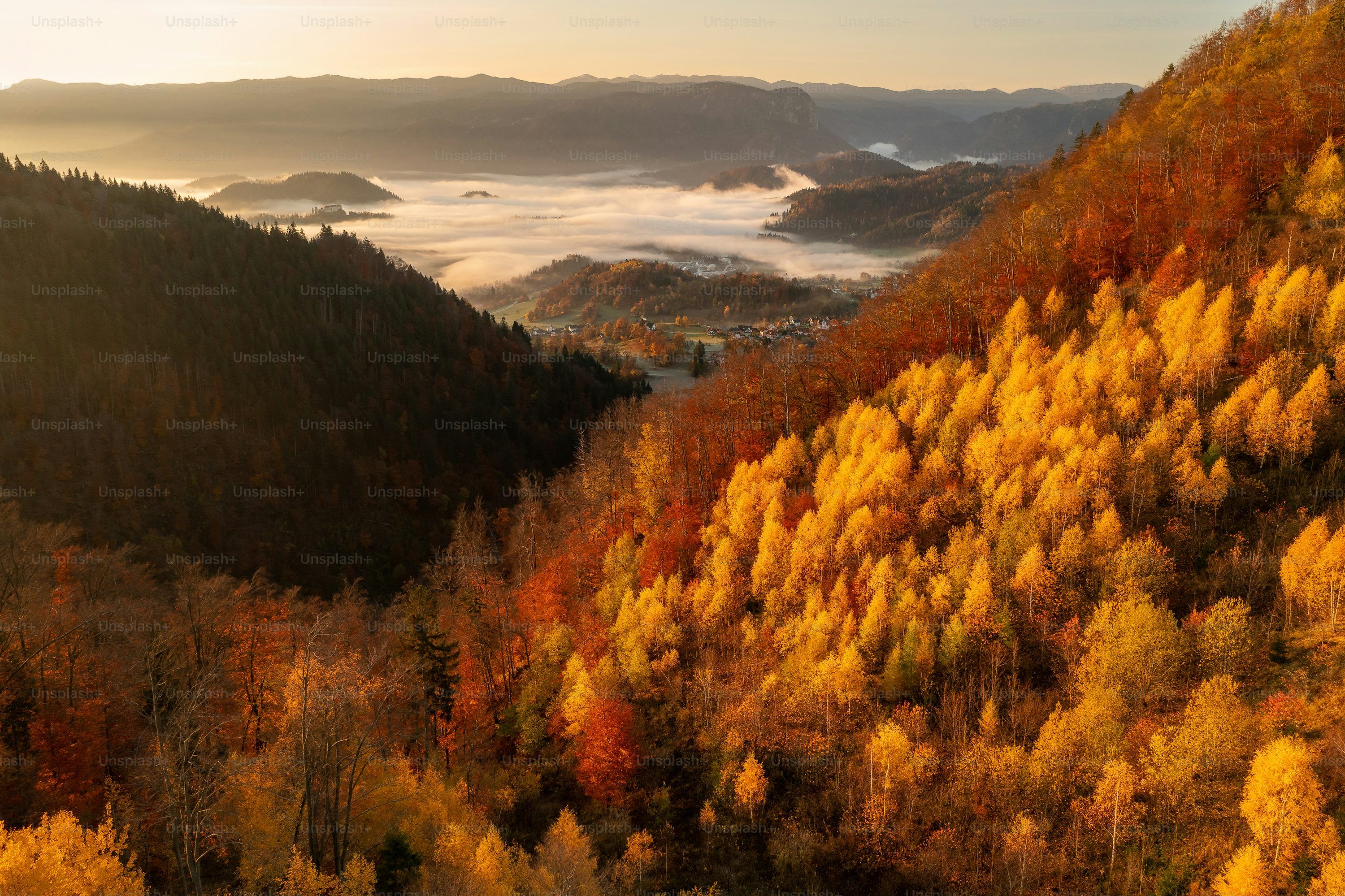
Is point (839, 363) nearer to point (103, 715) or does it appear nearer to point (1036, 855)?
point (1036, 855)

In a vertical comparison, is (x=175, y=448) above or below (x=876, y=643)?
above

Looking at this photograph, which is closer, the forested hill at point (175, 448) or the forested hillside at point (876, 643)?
the forested hillside at point (876, 643)

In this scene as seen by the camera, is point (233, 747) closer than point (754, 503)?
Yes

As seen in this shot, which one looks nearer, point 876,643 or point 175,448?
point 876,643

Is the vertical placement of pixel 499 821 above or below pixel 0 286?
below

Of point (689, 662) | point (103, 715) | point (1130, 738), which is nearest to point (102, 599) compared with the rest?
point (103, 715)

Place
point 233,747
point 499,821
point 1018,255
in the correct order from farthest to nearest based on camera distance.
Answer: point 1018,255 → point 499,821 → point 233,747

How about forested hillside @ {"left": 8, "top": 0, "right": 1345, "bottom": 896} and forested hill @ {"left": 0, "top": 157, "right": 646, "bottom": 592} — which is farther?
forested hill @ {"left": 0, "top": 157, "right": 646, "bottom": 592}

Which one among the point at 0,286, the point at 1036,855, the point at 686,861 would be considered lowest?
the point at 686,861
